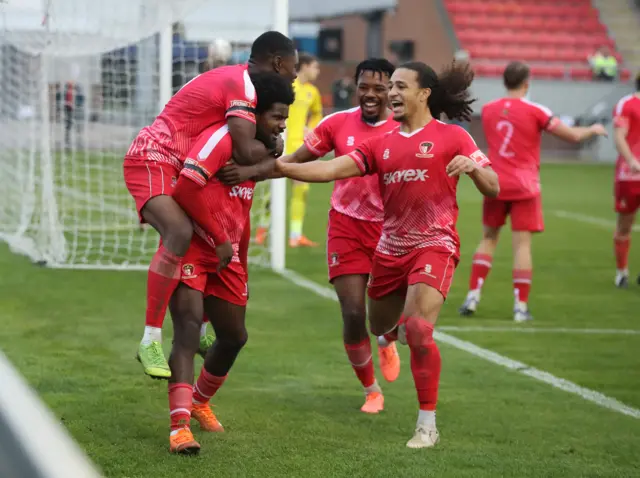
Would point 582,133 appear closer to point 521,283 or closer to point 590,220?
point 521,283

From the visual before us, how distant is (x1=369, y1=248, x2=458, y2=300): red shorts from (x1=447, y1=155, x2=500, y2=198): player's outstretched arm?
0.36 metres

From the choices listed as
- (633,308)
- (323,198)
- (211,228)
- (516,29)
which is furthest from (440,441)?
(516,29)

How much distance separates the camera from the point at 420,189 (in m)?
4.90

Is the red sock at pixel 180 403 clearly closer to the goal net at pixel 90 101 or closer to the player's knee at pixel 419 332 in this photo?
the player's knee at pixel 419 332

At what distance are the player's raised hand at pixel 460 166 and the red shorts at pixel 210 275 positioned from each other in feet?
3.43

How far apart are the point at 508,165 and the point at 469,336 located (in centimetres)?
163

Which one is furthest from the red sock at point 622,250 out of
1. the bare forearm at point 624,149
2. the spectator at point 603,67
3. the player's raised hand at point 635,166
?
the spectator at point 603,67

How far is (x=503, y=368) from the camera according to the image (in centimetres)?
696

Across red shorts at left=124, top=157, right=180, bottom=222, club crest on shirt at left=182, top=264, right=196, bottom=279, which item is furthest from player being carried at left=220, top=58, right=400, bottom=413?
club crest on shirt at left=182, top=264, right=196, bottom=279

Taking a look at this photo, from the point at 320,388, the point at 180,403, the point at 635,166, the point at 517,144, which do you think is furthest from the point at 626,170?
the point at 180,403

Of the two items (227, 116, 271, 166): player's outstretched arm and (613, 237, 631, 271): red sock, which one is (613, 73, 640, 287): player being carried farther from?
(227, 116, 271, 166): player's outstretched arm

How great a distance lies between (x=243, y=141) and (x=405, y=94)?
0.92m

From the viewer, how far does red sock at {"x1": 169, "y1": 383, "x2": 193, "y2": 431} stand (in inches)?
176

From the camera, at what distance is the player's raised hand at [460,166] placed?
4.65m
